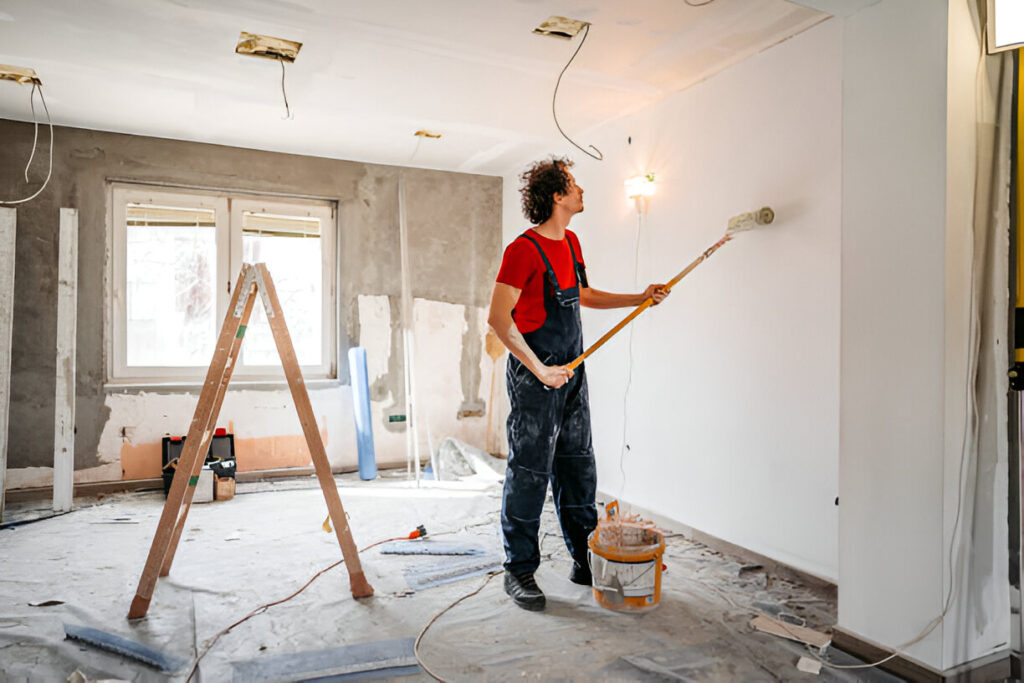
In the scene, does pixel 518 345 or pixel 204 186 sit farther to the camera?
pixel 204 186

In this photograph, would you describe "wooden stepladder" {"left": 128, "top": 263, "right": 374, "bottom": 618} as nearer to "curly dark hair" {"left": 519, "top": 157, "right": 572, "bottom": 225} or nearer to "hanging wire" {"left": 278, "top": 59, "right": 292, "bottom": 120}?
"curly dark hair" {"left": 519, "top": 157, "right": 572, "bottom": 225}

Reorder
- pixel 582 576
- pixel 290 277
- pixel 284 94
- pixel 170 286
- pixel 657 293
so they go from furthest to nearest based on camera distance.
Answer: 1. pixel 290 277
2. pixel 170 286
3. pixel 284 94
4. pixel 582 576
5. pixel 657 293

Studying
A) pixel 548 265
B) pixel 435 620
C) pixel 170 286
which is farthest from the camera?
pixel 170 286

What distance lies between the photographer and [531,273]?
2.39 m

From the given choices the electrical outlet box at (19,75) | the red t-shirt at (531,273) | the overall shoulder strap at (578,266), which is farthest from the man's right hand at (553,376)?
the electrical outlet box at (19,75)

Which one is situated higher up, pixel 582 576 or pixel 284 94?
pixel 284 94

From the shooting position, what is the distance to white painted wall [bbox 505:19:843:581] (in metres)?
2.61

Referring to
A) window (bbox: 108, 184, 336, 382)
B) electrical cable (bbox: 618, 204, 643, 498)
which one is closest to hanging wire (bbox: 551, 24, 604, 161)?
electrical cable (bbox: 618, 204, 643, 498)

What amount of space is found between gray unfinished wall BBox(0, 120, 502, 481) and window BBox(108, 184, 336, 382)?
12 centimetres

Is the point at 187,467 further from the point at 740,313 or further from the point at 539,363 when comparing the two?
the point at 740,313

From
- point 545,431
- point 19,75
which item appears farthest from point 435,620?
point 19,75

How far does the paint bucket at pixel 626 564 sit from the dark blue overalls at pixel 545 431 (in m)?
0.22

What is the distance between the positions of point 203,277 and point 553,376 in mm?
3202

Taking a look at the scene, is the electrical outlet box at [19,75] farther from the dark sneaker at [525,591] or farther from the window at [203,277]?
the dark sneaker at [525,591]
